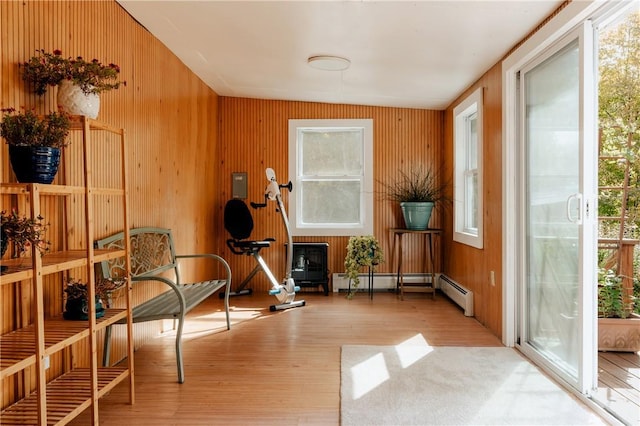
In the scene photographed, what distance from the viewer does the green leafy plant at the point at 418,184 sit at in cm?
516

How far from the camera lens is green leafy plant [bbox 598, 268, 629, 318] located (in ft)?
9.68

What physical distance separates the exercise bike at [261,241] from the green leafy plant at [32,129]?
108 inches

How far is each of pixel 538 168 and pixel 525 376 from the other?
4.53ft

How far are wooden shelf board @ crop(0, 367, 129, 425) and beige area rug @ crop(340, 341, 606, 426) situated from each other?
1219mm

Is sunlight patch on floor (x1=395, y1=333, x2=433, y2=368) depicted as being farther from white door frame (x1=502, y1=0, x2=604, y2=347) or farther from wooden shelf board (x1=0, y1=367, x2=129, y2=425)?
wooden shelf board (x1=0, y1=367, x2=129, y2=425)

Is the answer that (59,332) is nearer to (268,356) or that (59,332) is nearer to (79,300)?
(79,300)

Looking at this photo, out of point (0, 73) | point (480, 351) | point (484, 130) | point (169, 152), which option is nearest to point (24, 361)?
point (0, 73)

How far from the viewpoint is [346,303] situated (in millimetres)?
4570

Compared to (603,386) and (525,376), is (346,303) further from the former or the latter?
(603,386)

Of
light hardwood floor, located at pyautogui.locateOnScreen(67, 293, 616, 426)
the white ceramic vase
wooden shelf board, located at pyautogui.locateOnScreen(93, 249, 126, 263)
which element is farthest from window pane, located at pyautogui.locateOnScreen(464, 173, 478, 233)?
the white ceramic vase

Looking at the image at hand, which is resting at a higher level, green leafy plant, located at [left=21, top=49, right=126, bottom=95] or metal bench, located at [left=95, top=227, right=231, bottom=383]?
green leafy plant, located at [left=21, top=49, right=126, bottom=95]

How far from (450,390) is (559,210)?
1.29 m

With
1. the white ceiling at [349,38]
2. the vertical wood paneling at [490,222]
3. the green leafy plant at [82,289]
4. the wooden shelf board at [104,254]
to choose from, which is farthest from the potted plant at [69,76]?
the vertical wood paneling at [490,222]

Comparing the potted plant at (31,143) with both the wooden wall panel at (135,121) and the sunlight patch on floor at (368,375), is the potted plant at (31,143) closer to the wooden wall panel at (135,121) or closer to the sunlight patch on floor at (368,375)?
the wooden wall panel at (135,121)
